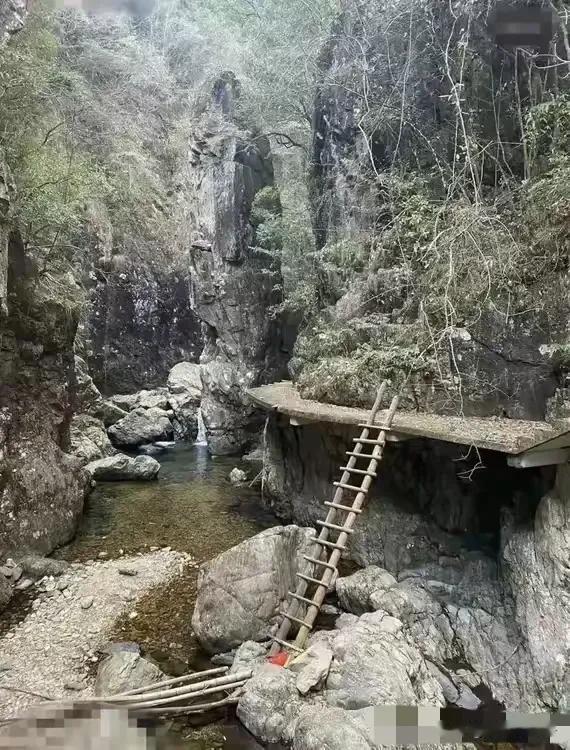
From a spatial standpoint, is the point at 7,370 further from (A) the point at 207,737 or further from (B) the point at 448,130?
(B) the point at 448,130

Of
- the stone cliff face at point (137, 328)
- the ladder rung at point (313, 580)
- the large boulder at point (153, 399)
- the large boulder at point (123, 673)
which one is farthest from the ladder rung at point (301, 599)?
the stone cliff face at point (137, 328)

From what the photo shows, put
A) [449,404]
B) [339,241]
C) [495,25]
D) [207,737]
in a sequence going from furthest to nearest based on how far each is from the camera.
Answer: [339,241] < [495,25] < [449,404] < [207,737]

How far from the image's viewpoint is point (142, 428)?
1725 centimetres

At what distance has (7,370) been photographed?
26.2 ft

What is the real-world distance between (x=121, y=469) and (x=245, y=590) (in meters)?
7.65

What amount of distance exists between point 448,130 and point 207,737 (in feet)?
31.0

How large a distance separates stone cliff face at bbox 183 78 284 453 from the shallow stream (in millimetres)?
2360

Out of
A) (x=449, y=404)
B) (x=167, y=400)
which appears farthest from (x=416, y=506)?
(x=167, y=400)

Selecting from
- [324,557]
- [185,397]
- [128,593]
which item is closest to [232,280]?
[185,397]

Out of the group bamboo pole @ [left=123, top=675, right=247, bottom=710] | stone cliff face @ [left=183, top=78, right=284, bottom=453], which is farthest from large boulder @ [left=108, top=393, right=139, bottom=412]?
bamboo pole @ [left=123, top=675, right=247, bottom=710]

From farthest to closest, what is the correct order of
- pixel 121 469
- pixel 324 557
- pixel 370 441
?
pixel 121 469
pixel 370 441
pixel 324 557

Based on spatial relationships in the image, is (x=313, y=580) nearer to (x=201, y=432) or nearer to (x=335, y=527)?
(x=335, y=527)

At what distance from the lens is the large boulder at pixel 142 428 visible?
16.8 metres

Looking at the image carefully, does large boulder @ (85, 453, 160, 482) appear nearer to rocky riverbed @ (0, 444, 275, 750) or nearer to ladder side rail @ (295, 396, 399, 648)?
rocky riverbed @ (0, 444, 275, 750)
